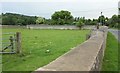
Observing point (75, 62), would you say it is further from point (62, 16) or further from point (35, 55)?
point (62, 16)

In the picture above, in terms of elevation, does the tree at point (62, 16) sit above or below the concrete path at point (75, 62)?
above

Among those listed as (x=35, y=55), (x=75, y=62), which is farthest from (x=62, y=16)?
(x=75, y=62)

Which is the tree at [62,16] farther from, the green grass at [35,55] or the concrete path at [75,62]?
the concrete path at [75,62]

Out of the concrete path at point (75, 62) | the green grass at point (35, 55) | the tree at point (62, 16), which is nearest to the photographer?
the concrete path at point (75, 62)

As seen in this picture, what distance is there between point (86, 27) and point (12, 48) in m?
66.1

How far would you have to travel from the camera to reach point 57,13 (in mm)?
108062

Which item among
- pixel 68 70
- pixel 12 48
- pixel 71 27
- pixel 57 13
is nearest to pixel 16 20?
pixel 57 13

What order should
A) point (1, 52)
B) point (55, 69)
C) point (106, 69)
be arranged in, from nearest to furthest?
point (55, 69) < point (106, 69) < point (1, 52)

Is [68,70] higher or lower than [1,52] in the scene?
higher

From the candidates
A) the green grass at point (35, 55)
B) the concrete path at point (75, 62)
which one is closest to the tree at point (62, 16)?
the green grass at point (35, 55)

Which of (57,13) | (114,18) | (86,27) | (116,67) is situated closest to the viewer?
(116,67)

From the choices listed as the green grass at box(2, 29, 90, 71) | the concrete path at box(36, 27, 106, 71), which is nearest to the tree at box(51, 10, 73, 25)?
the green grass at box(2, 29, 90, 71)

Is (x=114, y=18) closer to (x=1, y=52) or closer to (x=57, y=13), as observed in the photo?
(x=57, y=13)

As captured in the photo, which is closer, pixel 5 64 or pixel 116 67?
pixel 116 67
